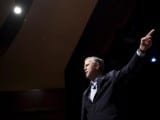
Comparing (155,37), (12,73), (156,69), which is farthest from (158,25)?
(12,73)

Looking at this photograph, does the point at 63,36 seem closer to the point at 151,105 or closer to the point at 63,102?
the point at 63,102

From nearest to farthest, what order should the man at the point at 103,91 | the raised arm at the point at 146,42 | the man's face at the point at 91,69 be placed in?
1. the raised arm at the point at 146,42
2. the man at the point at 103,91
3. the man's face at the point at 91,69

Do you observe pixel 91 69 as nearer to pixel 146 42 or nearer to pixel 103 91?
pixel 103 91

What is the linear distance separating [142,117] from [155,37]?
1.20 m

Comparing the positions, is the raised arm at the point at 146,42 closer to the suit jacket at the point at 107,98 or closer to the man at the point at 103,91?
the man at the point at 103,91

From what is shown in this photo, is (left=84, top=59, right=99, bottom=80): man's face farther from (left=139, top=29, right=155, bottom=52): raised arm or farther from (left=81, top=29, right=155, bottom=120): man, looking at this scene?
(left=139, top=29, right=155, bottom=52): raised arm

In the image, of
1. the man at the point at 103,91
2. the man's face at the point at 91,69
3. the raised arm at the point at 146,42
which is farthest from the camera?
the man's face at the point at 91,69

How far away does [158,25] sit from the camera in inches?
191

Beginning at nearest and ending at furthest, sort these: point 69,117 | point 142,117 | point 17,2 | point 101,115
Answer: point 101,115
point 17,2
point 142,117
point 69,117

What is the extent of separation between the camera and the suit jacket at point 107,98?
2.43 meters

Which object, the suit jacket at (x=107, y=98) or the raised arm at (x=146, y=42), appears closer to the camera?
the raised arm at (x=146, y=42)

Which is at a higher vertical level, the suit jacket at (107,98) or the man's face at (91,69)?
the man's face at (91,69)

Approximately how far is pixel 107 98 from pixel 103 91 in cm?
8

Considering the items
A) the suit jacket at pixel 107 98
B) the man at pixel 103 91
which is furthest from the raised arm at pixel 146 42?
the suit jacket at pixel 107 98
